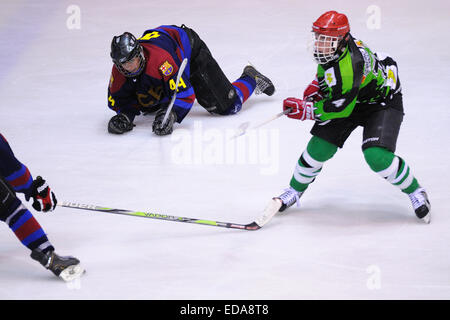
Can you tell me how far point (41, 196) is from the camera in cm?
317

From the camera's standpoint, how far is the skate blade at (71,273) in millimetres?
3053

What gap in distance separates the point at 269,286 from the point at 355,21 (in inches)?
167

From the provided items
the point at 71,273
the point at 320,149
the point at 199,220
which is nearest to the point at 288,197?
the point at 320,149

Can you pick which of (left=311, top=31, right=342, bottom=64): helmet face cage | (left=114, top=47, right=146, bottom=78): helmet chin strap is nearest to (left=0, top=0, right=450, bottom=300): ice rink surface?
(left=114, top=47, right=146, bottom=78): helmet chin strap

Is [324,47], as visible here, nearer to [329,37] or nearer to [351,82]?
[329,37]

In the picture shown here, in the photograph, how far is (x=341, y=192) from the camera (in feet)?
12.7

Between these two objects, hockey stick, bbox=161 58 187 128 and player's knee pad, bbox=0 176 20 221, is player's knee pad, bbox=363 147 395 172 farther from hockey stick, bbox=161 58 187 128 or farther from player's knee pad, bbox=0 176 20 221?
hockey stick, bbox=161 58 187 128

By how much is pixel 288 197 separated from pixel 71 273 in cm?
112

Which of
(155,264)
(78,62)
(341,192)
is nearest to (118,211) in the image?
(155,264)

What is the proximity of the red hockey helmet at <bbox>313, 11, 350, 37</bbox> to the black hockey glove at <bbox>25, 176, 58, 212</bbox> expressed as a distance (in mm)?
1329

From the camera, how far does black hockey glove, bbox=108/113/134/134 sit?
4746 millimetres

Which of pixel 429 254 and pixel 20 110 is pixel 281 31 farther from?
pixel 429 254

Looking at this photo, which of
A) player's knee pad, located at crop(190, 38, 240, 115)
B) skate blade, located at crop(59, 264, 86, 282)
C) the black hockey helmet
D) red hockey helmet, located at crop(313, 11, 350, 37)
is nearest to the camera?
skate blade, located at crop(59, 264, 86, 282)

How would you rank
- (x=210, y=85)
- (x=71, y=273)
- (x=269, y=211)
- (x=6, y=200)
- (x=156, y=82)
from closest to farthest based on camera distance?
(x=6, y=200) → (x=71, y=273) → (x=269, y=211) → (x=156, y=82) → (x=210, y=85)
